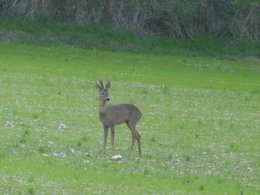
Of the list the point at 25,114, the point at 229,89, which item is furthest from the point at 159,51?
the point at 25,114

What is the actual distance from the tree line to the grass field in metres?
6.26

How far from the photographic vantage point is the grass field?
786 inches

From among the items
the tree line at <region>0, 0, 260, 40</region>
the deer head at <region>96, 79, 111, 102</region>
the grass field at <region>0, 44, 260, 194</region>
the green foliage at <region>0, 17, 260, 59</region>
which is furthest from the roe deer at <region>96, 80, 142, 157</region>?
the tree line at <region>0, 0, 260, 40</region>

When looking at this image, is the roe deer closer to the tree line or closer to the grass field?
the grass field

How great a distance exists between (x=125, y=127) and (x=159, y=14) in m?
32.0

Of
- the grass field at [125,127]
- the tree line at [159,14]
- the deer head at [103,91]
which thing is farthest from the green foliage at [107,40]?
the deer head at [103,91]

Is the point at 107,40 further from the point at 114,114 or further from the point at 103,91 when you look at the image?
A: the point at 114,114

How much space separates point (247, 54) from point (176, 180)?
3920 cm

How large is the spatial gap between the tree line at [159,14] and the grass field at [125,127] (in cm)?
626

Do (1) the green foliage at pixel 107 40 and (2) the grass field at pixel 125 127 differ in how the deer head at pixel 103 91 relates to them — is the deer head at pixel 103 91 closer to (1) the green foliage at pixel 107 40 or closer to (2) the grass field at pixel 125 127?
(2) the grass field at pixel 125 127

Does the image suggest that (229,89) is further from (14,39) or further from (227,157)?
(227,157)

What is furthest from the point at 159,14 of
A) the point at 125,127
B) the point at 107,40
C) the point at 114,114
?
the point at 114,114

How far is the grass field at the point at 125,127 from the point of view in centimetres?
1995

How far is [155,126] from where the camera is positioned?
29.5 metres
